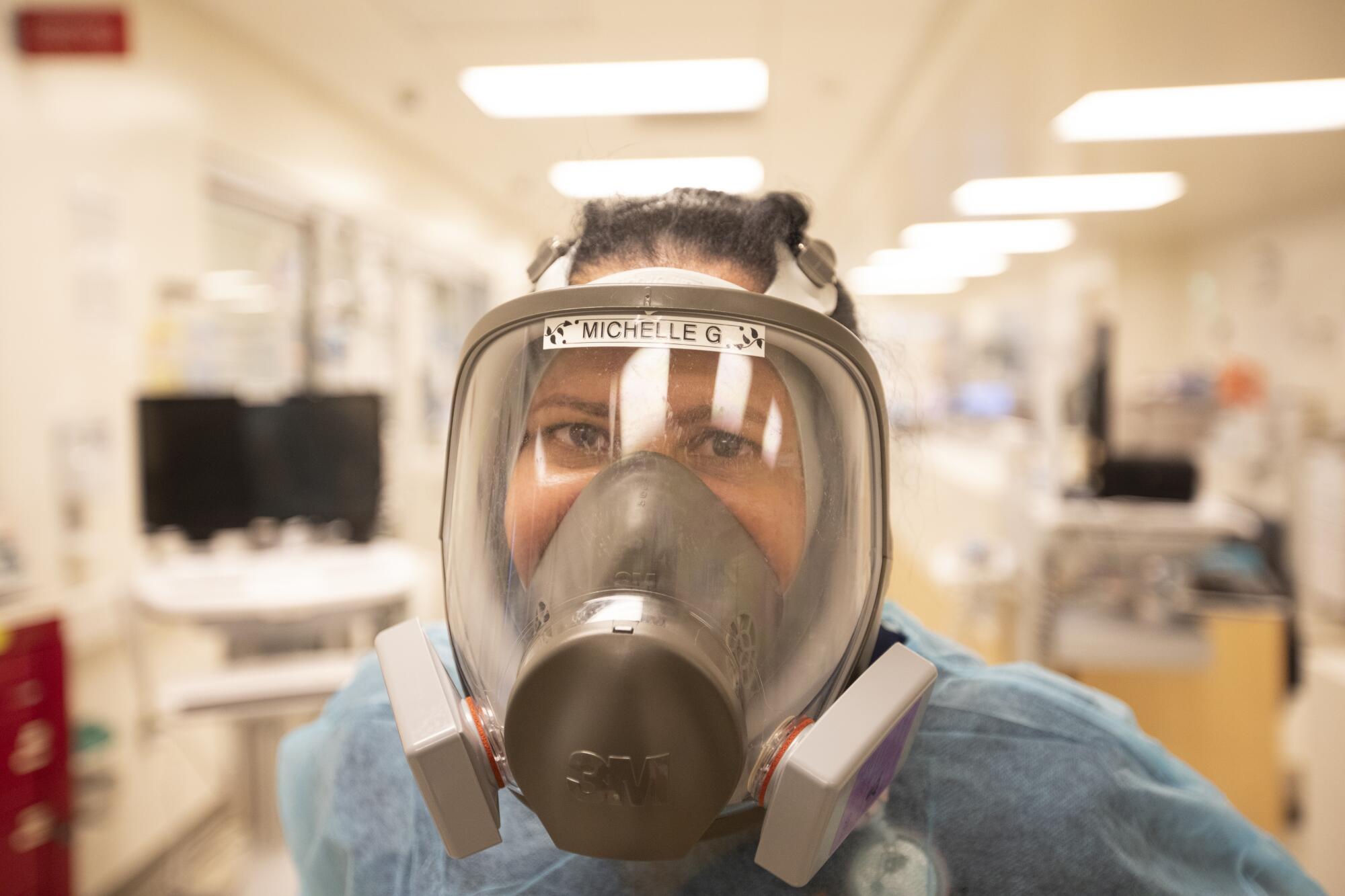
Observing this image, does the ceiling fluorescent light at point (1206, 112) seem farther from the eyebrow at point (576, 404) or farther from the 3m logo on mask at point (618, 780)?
the 3m logo on mask at point (618, 780)

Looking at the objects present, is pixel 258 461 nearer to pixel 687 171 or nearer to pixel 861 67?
pixel 861 67

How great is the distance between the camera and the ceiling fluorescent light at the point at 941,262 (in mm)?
7750

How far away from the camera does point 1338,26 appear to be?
2.39m

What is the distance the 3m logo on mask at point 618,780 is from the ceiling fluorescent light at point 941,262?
7717 millimetres

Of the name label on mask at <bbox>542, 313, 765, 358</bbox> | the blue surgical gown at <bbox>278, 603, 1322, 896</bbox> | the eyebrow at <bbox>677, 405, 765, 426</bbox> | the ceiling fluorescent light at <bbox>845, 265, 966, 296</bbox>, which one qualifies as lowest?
the blue surgical gown at <bbox>278, 603, 1322, 896</bbox>

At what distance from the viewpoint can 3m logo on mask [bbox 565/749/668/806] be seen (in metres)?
0.56

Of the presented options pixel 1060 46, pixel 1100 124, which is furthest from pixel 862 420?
pixel 1100 124

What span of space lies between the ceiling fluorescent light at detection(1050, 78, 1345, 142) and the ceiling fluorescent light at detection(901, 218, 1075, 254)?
6.82 ft

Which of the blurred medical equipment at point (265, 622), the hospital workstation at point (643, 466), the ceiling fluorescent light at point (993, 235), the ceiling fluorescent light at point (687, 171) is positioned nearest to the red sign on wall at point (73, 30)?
the hospital workstation at point (643, 466)

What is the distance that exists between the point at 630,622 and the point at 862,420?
0.31 metres

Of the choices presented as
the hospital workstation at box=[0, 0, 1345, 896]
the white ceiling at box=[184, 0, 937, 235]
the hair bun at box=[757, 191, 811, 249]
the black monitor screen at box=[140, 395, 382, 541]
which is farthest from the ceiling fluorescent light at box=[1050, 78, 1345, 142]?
the black monitor screen at box=[140, 395, 382, 541]

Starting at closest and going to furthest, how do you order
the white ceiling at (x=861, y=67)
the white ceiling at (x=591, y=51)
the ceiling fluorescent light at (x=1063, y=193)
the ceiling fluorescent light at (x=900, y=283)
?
1. the white ceiling at (x=861, y=67)
2. the white ceiling at (x=591, y=51)
3. the ceiling fluorescent light at (x=1063, y=193)
4. the ceiling fluorescent light at (x=900, y=283)

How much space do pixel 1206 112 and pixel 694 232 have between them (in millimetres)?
3941

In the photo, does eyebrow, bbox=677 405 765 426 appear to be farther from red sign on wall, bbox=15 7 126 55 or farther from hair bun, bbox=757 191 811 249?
red sign on wall, bbox=15 7 126 55
